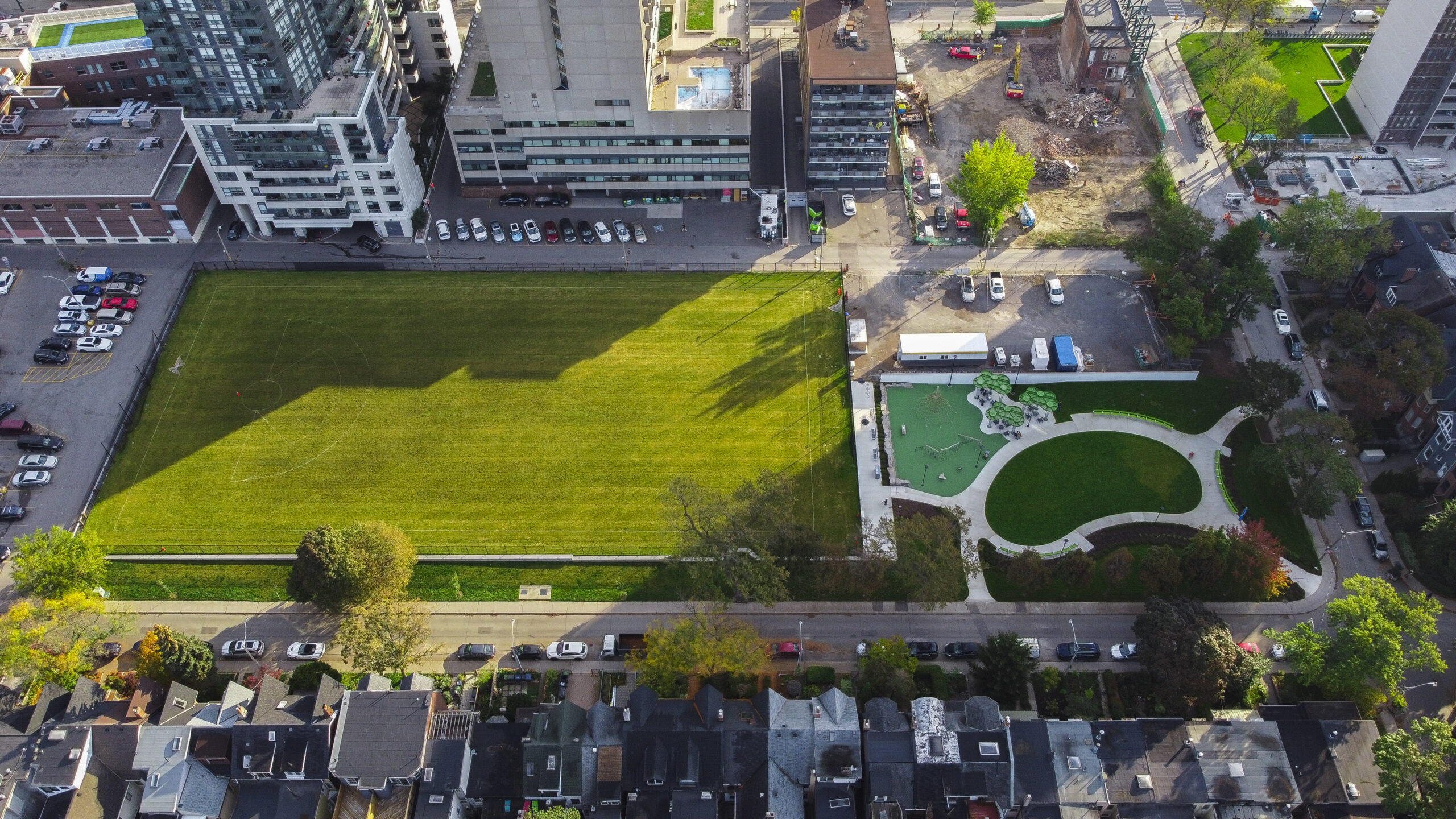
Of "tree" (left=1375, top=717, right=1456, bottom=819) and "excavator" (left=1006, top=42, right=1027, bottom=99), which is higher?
"excavator" (left=1006, top=42, right=1027, bottom=99)

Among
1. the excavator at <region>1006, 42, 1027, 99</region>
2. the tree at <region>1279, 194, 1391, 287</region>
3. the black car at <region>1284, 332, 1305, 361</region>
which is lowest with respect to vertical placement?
the black car at <region>1284, 332, 1305, 361</region>

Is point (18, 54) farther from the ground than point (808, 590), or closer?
farther from the ground

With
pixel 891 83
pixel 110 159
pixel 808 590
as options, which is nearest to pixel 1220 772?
pixel 808 590

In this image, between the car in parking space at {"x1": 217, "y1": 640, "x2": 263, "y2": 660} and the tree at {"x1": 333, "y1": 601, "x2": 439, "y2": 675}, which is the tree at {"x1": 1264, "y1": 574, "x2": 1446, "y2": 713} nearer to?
the tree at {"x1": 333, "y1": 601, "x2": 439, "y2": 675}

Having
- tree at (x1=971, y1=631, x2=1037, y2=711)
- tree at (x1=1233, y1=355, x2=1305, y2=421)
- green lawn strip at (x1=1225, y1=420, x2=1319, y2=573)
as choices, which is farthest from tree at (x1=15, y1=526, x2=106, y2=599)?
tree at (x1=1233, y1=355, x2=1305, y2=421)

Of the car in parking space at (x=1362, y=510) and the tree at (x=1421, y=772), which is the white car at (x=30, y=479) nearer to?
the tree at (x=1421, y=772)

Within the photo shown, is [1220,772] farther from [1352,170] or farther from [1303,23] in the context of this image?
[1303,23]
